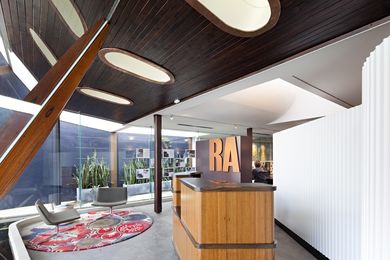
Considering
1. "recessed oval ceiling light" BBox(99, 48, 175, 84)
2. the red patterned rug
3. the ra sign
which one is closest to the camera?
"recessed oval ceiling light" BBox(99, 48, 175, 84)

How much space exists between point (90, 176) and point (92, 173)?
115 millimetres

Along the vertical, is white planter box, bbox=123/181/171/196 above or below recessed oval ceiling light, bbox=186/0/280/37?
below

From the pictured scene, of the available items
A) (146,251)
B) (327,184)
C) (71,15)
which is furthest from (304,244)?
(71,15)

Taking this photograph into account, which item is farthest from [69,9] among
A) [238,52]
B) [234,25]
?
[238,52]

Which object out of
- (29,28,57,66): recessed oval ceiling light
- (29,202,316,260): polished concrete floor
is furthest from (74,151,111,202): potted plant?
(29,28,57,66): recessed oval ceiling light

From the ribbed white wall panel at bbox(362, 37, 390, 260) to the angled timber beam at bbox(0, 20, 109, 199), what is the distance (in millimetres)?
1881

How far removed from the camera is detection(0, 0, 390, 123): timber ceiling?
2.30m

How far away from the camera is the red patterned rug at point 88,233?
4.48 meters

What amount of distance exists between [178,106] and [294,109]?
4.62 meters

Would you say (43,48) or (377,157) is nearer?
(377,157)

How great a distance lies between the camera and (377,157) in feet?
5.05

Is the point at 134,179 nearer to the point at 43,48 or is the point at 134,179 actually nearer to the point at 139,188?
the point at 139,188

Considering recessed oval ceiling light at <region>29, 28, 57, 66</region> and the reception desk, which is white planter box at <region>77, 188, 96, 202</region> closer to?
recessed oval ceiling light at <region>29, 28, 57, 66</region>

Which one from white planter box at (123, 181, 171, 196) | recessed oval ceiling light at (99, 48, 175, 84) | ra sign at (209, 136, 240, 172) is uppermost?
recessed oval ceiling light at (99, 48, 175, 84)
